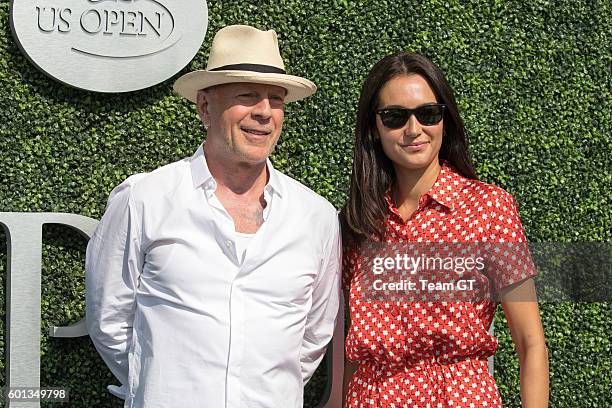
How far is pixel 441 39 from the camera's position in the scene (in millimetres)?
4328

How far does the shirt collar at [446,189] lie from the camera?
300cm

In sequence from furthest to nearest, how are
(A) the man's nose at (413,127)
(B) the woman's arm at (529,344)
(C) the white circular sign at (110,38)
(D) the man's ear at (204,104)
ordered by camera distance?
(C) the white circular sign at (110,38), (D) the man's ear at (204,104), (A) the man's nose at (413,127), (B) the woman's arm at (529,344)

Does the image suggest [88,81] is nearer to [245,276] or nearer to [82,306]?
[82,306]

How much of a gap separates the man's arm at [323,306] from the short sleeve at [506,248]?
0.58 metres

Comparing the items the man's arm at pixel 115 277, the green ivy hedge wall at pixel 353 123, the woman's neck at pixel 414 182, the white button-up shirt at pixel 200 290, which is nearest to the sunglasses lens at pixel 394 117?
the woman's neck at pixel 414 182

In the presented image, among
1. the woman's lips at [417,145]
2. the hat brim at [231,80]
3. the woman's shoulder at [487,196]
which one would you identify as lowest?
the woman's shoulder at [487,196]

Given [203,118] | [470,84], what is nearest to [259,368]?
[203,118]

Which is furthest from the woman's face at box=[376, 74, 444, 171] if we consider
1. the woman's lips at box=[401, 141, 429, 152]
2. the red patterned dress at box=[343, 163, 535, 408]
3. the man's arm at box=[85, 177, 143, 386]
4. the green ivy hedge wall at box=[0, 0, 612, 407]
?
the green ivy hedge wall at box=[0, 0, 612, 407]

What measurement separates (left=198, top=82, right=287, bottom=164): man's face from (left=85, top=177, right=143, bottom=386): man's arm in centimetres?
36

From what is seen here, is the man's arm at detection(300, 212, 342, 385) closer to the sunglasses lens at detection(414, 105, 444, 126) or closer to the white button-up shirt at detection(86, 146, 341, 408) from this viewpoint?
the white button-up shirt at detection(86, 146, 341, 408)

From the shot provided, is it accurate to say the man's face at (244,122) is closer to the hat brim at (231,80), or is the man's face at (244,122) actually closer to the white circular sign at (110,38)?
the hat brim at (231,80)

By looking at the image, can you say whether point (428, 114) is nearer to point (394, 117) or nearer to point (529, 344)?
point (394, 117)

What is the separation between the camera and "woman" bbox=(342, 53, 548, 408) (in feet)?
9.48

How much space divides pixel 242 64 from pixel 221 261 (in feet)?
2.29
